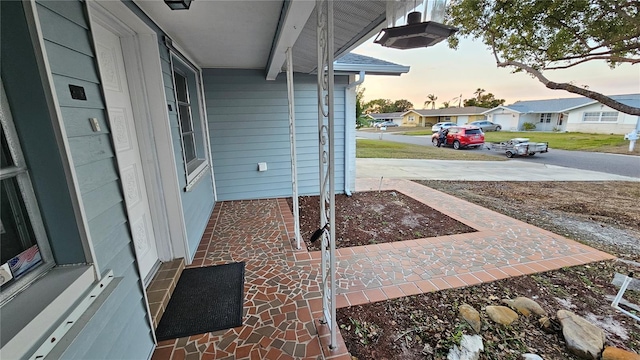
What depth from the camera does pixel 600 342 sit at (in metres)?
1.77

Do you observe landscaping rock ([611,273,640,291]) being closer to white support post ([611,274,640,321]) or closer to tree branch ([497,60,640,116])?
white support post ([611,274,640,321])

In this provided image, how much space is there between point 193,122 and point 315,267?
2.82m

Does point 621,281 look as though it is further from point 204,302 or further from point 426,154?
point 426,154

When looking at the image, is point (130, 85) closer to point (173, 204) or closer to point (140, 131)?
point (140, 131)

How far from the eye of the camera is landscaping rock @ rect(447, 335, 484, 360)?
5.47 feet

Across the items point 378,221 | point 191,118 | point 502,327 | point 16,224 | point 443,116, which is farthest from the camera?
point 443,116

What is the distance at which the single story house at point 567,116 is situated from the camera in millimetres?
20042

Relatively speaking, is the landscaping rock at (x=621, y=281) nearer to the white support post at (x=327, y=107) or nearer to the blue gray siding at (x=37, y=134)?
the white support post at (x=327, y=107)

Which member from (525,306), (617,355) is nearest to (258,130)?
(525,306)

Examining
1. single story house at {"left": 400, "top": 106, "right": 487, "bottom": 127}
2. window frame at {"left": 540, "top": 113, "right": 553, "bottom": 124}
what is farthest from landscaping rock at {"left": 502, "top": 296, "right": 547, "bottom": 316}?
single story house at {"left": 400, "top": 106, "right": 487, "bottom": 127}

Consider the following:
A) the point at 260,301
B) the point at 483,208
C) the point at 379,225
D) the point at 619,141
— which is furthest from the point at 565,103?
the point at 260,301

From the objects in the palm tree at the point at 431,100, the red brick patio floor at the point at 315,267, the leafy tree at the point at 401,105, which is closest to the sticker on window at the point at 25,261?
the red brick patio floor at the point at 315,267

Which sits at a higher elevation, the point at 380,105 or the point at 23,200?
the point at 380,105

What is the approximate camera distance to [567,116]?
81.1 feet
